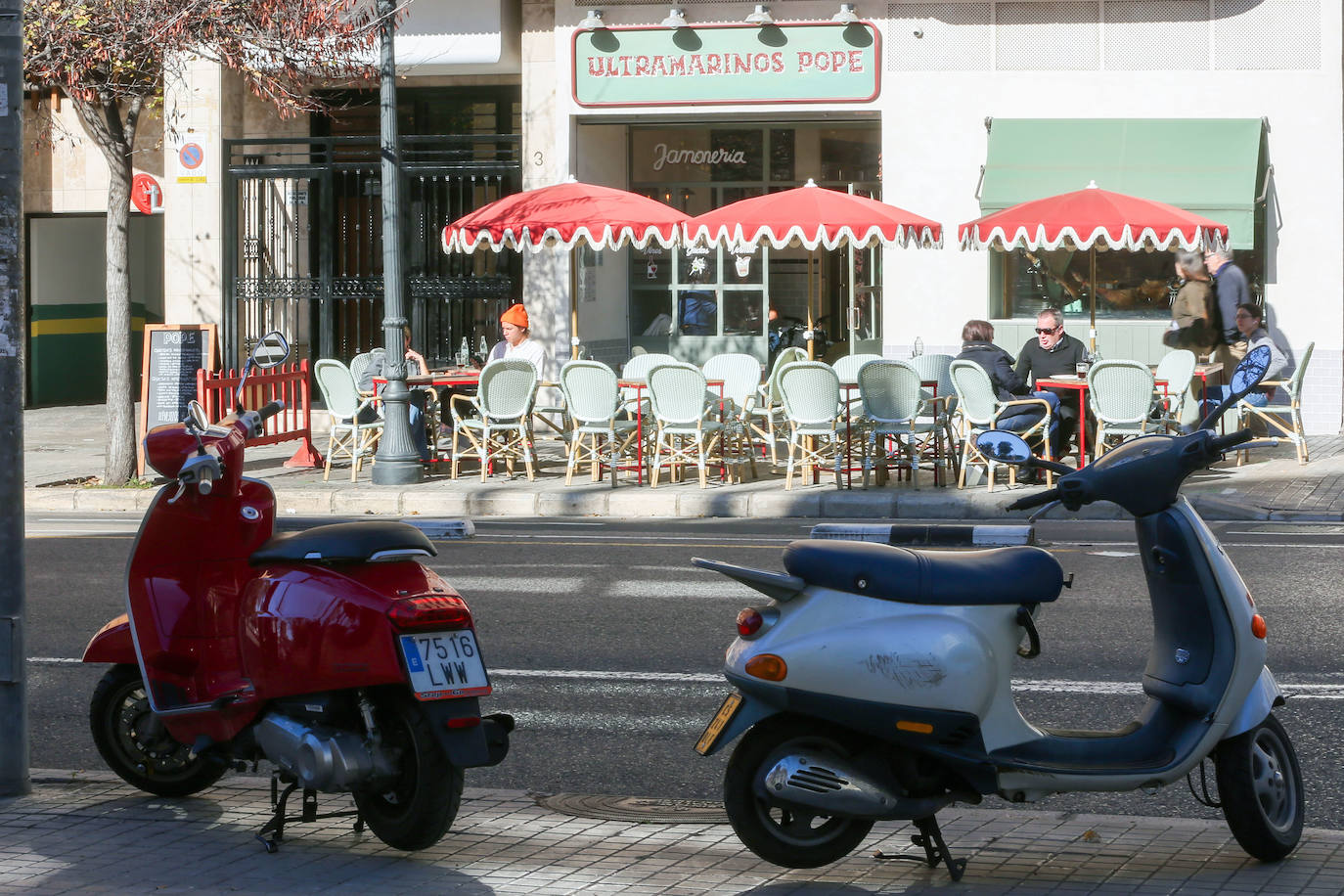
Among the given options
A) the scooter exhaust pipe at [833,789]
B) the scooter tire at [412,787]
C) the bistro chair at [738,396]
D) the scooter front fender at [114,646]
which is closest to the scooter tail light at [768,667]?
the scooter exhaust pipe at [833,789]

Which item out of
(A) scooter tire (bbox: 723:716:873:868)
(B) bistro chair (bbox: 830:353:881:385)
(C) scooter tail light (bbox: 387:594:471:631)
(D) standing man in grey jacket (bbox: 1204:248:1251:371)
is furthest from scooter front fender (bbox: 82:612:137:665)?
(D) standing man in grey jacket (bbox: 1204:248:1251:371)

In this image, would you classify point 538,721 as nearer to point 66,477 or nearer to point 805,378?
point 805,378

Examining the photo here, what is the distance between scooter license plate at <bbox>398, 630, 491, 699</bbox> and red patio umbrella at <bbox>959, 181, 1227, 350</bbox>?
1064cm

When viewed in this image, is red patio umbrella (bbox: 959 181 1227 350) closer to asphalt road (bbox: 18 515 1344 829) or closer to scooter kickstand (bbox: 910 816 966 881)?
asphalt road (bbox: 18 515 1344 829)

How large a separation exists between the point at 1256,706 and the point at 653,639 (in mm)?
4024

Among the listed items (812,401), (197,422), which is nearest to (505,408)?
(812,401)

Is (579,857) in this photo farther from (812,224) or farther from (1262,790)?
(812,224)

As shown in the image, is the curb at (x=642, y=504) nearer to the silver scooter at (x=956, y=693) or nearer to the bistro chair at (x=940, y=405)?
the bistro chair at (x=940, y=405)

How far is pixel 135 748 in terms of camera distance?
5.65 metres

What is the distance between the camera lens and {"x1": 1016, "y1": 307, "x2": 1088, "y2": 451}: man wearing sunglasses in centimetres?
1498

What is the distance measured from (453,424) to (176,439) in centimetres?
1031

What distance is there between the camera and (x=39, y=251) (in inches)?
977

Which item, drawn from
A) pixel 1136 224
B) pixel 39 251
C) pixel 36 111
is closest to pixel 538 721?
pixel 1136 224

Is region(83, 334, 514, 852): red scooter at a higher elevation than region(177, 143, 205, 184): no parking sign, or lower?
lower
